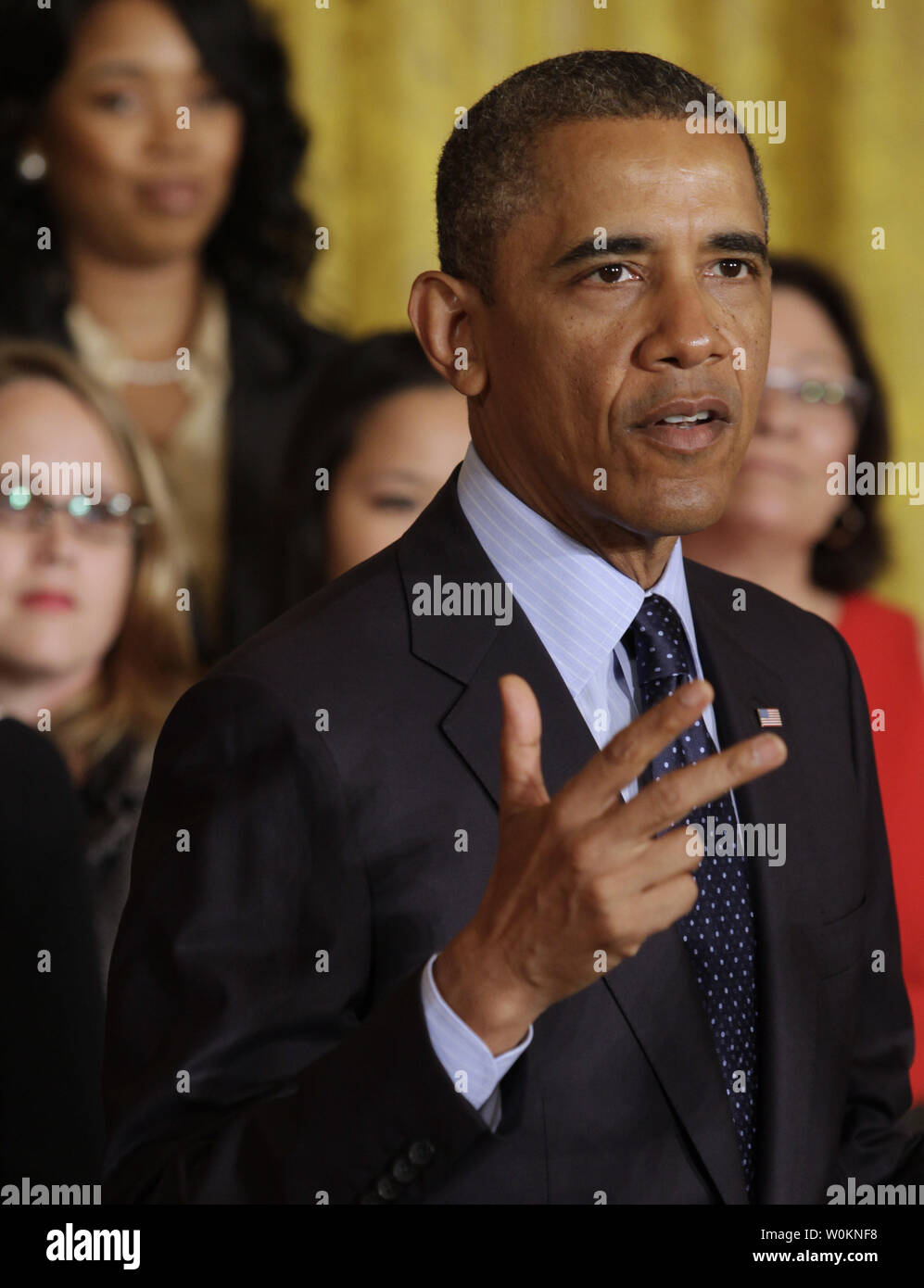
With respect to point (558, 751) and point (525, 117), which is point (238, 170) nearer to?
point (525, 117)

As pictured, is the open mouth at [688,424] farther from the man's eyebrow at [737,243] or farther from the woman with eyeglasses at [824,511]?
the woman with eyeglasses at [824,511]

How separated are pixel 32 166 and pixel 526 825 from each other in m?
1.93

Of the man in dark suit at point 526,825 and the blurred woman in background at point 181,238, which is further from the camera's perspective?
the blurred woman in background at point 181,238

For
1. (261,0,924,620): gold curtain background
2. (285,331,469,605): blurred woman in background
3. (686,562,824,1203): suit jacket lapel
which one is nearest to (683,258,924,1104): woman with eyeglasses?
(261,0,924,620): gold curtain background

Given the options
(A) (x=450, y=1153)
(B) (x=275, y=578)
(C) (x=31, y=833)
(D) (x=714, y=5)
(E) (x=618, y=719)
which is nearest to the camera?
(A) (x=450, y=1153)

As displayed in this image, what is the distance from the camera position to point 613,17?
8.76ft

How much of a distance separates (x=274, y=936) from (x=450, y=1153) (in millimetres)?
145

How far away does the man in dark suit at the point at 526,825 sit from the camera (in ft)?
2.58

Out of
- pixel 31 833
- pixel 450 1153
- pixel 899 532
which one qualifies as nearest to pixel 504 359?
pixel 450 1153

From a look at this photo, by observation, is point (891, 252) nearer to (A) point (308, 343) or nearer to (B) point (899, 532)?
(B) point (899, 532)

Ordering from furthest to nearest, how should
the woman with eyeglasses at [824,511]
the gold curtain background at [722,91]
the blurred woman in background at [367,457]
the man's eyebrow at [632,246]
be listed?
the gold curtain background at [722,91]
the woman with eyeglasses at [824,511]
the blurred woman in background at [367,457]
the man's eyebrow at [632,246]

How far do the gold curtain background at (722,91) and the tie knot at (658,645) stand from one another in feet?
5.16

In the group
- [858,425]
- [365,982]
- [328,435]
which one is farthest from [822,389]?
[365,982]

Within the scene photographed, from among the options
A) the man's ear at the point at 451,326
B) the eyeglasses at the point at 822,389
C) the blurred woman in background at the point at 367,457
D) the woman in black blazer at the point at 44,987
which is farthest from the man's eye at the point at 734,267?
the eyeglasses at the point at 822,389
